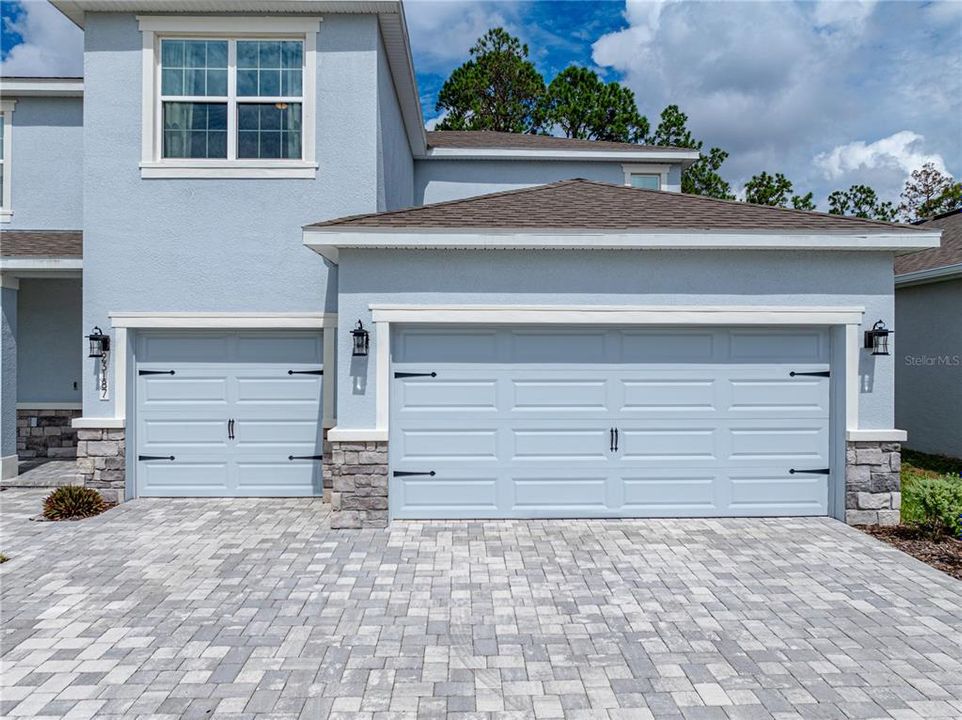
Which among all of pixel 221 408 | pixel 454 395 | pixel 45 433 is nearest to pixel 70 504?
pixel 221 408

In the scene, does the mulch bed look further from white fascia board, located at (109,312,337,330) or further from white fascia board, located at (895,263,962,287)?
white fascia board, located at (109,312,337,330)

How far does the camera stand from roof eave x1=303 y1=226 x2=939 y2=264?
6621 millimetres

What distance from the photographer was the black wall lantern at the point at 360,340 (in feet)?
22.2

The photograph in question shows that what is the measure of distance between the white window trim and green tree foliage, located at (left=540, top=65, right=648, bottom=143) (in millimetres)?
10893

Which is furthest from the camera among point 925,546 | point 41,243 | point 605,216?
point 41,243

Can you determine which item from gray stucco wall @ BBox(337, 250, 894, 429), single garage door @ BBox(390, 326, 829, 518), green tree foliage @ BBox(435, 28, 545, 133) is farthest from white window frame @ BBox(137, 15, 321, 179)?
green tree foliage @ BBox(435, 28, 545, 133)

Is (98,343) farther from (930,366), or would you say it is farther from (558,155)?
(930,366)

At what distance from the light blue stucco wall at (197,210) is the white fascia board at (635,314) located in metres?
2.13

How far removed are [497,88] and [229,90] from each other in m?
18.2

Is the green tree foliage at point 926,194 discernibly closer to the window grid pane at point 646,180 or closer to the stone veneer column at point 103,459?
the window grid pane at point 646,180

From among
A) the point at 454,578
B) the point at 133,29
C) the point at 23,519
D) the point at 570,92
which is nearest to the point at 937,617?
the point at 454,578

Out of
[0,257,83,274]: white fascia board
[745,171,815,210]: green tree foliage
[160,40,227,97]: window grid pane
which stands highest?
[745,171,815,210]: green tree foliage

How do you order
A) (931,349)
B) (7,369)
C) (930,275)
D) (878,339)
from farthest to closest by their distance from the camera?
1. (931,349)
2. (930,275)
3. (7,369)
4. (878,339)

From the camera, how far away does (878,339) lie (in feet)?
22.4
